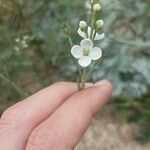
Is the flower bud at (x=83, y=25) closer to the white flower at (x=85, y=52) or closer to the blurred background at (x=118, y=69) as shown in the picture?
the white flower at (x=85, y=52)

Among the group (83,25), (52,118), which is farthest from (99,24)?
(52,118)

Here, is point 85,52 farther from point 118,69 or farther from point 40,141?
point 118,69

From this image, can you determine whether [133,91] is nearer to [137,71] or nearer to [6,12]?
[137,71]

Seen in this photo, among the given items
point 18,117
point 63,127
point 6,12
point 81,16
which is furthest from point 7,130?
point 81,16

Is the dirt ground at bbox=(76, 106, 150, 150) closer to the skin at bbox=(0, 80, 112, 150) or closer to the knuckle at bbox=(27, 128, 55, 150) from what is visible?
the skin at bbox=(0, 80, 112, 150)

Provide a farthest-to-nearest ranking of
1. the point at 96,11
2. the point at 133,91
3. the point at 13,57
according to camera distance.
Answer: the point at 133,91, the point at 13,57, the point at 96,11

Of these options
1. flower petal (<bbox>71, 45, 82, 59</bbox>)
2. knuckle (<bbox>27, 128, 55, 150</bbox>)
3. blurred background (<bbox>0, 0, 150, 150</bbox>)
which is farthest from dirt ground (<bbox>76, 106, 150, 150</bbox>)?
knuckle (<bbox>27, 128, 55, 150</bbox>)
